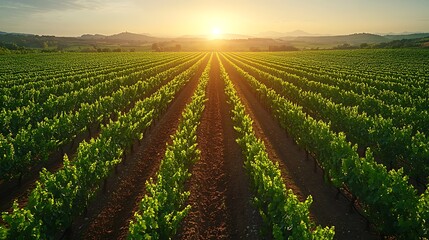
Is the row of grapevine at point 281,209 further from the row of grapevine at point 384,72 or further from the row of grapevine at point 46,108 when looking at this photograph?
the row of grapevine at point 384,72

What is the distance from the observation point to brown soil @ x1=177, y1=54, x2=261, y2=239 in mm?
9297

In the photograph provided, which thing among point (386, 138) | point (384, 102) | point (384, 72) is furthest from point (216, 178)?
point (384, 72)

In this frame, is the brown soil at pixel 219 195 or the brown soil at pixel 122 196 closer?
the brown soil at pixel 122 196

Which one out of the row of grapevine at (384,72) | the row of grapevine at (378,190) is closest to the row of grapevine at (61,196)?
the row of grapevine at (378,190)

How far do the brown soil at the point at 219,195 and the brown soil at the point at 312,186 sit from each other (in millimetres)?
2006

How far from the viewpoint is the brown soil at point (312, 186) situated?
30.9 feet

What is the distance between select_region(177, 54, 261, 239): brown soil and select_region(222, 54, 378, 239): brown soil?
2006 millimetres

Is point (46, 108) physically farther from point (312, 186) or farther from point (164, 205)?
point (312, 186)

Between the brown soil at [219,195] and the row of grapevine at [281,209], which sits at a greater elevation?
the row of grapevine at [281,209]

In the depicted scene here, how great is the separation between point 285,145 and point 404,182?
8.75 metres

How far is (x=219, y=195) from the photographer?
1126 cm

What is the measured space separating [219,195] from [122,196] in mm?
3672

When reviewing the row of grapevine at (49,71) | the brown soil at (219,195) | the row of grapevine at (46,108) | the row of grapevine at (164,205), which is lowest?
the brown soil at (219,195)

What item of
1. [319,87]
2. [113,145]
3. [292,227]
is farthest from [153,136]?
[319,87]
